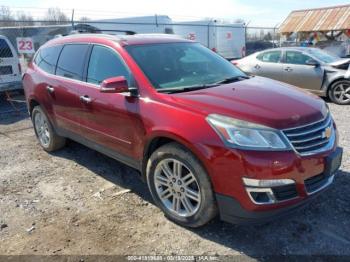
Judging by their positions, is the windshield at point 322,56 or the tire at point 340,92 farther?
the windshield at point 322,56

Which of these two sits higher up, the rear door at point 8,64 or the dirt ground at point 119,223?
the rear door at point 8,64

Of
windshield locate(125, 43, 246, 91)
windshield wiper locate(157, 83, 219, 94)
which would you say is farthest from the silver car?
windshield wiper locate(157, 83, 219, 94)

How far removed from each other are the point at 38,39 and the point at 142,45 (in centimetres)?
1683

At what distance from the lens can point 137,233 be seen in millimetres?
3574

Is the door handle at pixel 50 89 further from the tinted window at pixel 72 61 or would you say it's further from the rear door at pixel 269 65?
the rear door at pixel 269 65

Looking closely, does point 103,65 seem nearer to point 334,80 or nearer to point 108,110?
point 108,110

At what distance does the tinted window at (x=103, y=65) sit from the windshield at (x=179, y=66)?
189 mm

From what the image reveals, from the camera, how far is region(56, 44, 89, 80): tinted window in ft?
15.4

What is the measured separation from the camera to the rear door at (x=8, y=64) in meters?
9.66

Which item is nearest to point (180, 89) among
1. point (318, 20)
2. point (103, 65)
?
point (103, 65)

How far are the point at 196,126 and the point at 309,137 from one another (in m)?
0.98

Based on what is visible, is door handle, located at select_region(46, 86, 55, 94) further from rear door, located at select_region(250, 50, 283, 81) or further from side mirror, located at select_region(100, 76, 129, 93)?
rear door, located at select_region(250, 50, 283, 81)

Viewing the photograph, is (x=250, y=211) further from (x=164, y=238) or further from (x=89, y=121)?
(x=89, y=121)

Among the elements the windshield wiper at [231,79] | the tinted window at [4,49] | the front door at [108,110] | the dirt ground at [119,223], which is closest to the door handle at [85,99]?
the front door at [108,110]
